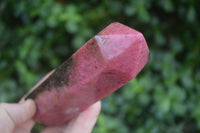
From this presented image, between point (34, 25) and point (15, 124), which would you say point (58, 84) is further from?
point (34, 25)

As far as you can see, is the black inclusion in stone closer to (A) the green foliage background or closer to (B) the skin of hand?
(B) the skin of hand

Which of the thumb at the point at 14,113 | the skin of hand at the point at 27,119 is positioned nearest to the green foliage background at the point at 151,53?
the skin of hand at the point at 27,119

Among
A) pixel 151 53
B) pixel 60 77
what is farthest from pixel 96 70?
pixel 151 53

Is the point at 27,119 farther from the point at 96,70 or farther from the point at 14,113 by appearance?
the point at 96,70

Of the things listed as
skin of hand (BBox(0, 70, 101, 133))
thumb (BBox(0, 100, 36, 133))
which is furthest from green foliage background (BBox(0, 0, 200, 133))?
thumb (BBox(0, 100, 36, 133))

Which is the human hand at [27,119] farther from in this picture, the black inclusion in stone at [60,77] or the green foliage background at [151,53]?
the green foliage background at [151,53]

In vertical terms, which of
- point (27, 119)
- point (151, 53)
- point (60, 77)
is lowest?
point (151, 53)
